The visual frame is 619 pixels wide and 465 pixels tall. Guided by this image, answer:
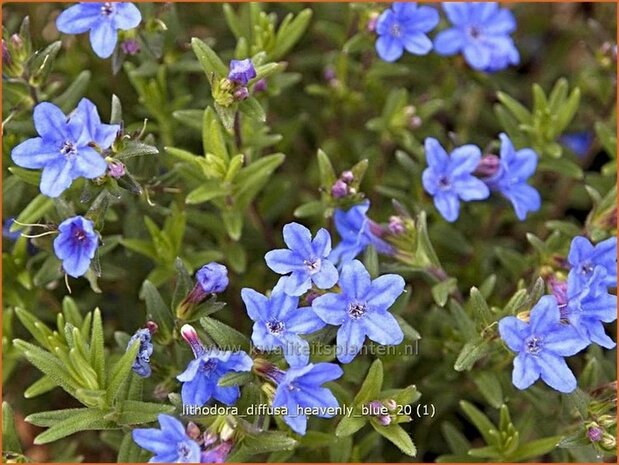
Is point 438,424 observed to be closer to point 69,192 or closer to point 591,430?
point 591,430

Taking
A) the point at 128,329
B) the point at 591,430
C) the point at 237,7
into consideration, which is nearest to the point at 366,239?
the point at 591,430

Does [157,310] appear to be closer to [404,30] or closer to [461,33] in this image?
[404,30]

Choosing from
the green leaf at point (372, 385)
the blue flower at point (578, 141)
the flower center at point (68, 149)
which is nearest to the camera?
the flower center at point (68, 149)

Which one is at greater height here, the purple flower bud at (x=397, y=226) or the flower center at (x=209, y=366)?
the purple flower bud at (x=397, y=226)

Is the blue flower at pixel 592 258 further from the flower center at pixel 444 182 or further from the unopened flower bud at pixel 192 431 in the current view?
the unopened flower bud at pixel 192 431

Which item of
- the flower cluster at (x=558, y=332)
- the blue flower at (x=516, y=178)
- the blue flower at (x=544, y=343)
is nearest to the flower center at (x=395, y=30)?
the blue flower at (x=516, y=178)

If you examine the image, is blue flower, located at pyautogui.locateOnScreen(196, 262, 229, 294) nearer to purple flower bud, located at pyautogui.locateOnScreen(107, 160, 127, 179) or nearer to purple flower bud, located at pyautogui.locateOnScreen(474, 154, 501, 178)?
purple flower bud, located at pyautogui.locateOnScreen(107, 160, 127, 179)
